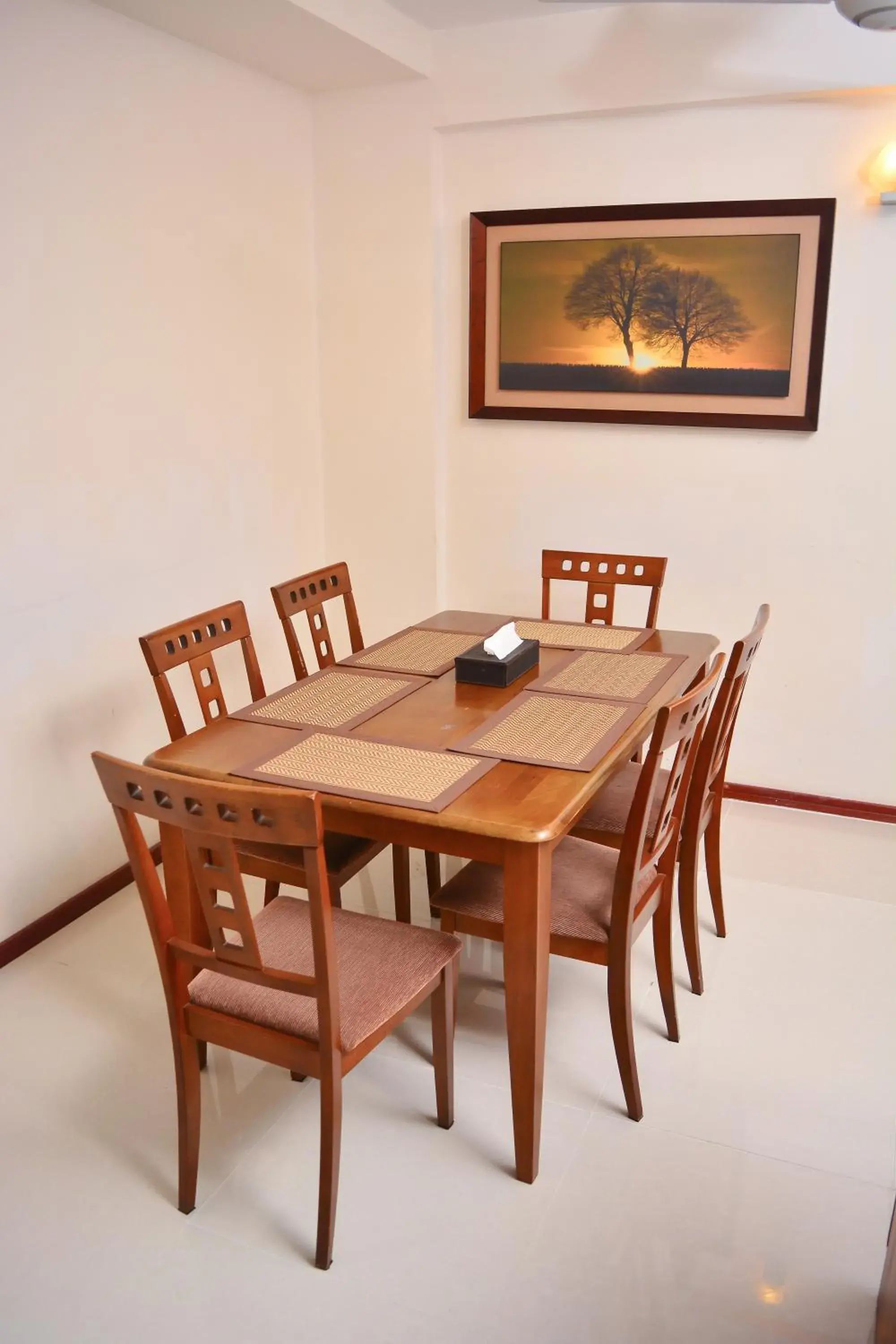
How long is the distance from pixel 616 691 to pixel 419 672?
0.50 m

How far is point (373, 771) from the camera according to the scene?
2088 millimetres

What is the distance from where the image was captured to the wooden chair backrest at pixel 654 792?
1954 mm

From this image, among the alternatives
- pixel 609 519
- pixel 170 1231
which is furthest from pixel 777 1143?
pixel 609 519

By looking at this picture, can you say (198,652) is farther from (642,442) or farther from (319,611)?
(642,442)

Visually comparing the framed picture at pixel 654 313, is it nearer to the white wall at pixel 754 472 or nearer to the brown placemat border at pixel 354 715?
the white wall at pixel 754 472

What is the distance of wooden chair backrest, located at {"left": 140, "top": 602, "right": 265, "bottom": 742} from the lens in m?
2.42

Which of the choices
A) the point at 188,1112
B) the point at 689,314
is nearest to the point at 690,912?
the point at 188,1112

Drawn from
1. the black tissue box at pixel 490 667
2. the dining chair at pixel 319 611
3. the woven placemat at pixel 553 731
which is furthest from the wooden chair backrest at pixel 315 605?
the woven placemat at pixel 553 731

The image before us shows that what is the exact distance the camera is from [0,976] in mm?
2754

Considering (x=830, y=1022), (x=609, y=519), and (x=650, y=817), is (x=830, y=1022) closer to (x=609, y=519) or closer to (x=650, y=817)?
(x=650, y=817)

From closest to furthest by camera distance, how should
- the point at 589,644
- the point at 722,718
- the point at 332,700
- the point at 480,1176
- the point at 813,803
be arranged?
the point at 480,1176 → the point at 722,718 → the point at 332,700 → the point at 589,644 → the point at 813,803

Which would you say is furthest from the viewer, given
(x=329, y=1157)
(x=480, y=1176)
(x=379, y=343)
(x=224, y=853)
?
(x=379, y=343)

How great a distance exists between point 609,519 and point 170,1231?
265 centimetres

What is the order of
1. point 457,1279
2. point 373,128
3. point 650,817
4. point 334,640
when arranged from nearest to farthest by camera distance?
point 457,1279 < point 650,817 < point 373,128 < point 334,640
